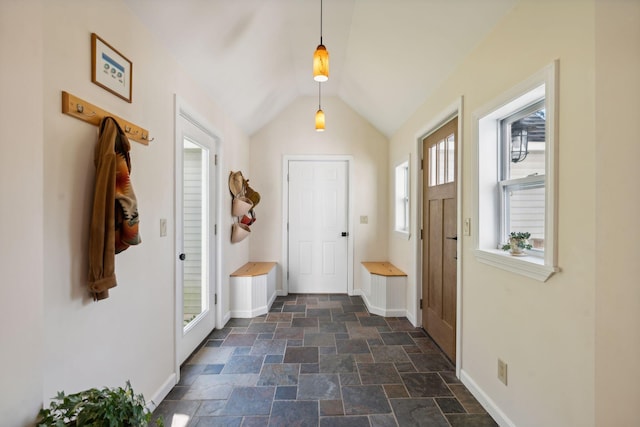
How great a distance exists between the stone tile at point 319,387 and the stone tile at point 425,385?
0.53m

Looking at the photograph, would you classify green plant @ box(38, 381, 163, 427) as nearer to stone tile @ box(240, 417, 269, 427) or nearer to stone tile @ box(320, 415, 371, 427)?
stone tile @ box(240, 417, 269, 427)

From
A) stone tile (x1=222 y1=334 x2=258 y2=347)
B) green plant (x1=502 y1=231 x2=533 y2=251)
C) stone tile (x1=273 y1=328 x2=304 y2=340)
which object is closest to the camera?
green plant (x1=502 y1=231 x2=533 y2=251)

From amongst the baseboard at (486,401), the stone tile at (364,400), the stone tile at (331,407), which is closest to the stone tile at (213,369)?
the stone tile at (331,407)

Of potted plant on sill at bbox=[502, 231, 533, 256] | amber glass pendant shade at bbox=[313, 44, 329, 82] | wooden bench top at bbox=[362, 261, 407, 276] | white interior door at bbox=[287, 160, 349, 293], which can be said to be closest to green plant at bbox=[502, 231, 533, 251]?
potted plant on sill at bbox=[502, 231, 533, 256]

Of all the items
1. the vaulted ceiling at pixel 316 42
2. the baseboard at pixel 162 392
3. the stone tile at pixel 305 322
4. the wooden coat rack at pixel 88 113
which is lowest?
the stone tile at pixel 305 322

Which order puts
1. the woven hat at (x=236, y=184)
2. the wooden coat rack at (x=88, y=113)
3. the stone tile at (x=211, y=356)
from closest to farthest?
the wooden coat rack at (x=88, y=113)
the stone tile at (x=211, y=356)
the woven hat at (x=236, y=184)

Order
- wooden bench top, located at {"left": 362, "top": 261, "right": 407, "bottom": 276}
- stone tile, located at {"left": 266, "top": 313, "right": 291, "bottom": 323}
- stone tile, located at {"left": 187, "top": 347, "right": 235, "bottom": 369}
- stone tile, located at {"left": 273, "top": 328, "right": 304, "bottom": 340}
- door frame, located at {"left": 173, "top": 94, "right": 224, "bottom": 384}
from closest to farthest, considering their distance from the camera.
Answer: door frame, located at {"left": 173, "top": 94, "right": 224, "bottom": 384} → stone tile, located at {"left": 187, "top": 347, "right": 235, "bottom": 369} → stone tile, located at {"left": 273, "top": 328, "right": 304, "bottom": 340} → stone tile, located at {"left": 266, "top": 313, "right": 291, "bottom": 323} → wooden bench top, located at {"left": 362, "top": 261, "right": 407, "bottom": 276}

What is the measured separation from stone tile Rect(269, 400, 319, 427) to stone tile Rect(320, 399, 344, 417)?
4 centimetres

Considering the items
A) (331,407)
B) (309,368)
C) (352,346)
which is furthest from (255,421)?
(352,346)

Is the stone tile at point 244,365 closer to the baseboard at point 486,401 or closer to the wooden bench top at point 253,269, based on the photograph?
the wooden bench top at point 253,269

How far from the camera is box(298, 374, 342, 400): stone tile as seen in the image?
77.6 inches

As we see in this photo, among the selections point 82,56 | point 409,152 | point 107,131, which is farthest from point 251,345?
point 409,152

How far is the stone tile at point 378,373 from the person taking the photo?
84.7 inches

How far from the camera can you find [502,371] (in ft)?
5.50
